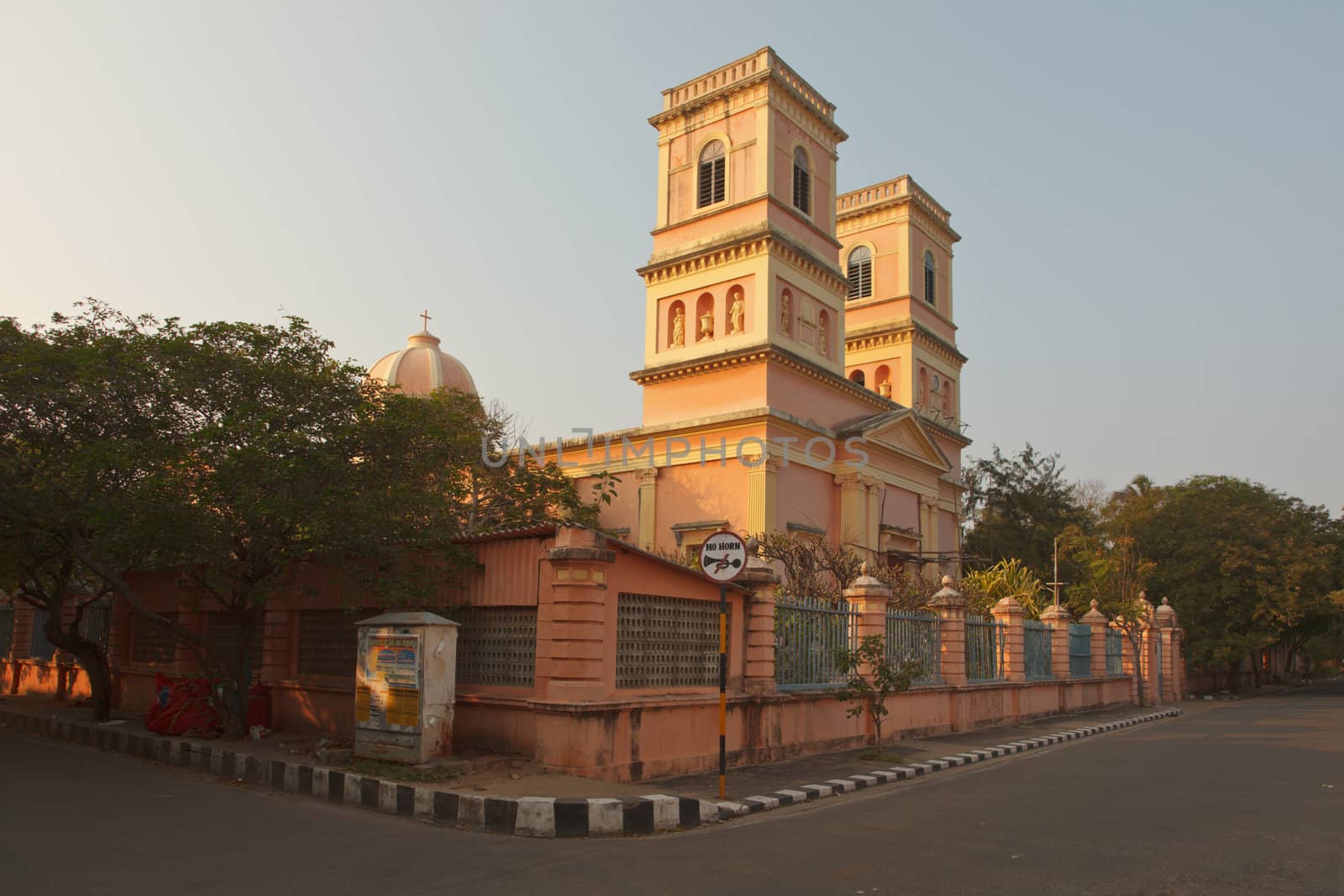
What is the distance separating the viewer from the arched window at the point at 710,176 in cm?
3169

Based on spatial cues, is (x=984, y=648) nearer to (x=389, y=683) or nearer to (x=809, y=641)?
(x=809, y=641)

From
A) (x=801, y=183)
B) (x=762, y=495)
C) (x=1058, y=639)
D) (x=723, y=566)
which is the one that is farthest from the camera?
(x=801, y=183)

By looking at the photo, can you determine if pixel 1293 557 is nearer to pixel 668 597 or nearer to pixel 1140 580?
pixel 1140 580

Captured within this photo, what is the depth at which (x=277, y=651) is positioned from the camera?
46.8ft

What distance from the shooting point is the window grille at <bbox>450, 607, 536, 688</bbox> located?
11320mm

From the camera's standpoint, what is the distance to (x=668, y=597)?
11.9 meters

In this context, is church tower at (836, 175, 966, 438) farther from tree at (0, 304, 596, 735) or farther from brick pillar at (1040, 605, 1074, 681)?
tree at (0, 304, 596, 735)

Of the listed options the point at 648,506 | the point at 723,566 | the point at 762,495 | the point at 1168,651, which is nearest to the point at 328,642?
the point at 723,566

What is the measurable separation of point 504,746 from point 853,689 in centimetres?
533

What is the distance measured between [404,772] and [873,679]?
7532mm

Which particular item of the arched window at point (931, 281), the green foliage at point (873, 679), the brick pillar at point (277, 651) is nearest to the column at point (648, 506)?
the green foliage at point (873, 679)

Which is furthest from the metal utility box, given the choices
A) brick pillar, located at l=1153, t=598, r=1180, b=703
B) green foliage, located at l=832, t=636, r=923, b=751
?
brick pillar, located at l=1153, t=598, r=1180, b=703

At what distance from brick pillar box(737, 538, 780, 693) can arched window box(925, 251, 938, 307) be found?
98.3 feet

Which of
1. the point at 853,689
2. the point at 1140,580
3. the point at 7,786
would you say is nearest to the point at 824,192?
the point at 1140,580
